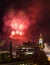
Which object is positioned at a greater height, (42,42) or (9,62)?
(42,42)

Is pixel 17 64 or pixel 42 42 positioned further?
pixel 42 42

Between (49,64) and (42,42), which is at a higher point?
(42,42)

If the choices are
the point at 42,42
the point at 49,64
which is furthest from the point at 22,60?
the point at 42,42

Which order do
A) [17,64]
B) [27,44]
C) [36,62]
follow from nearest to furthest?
1. [17,64]
2. [36,62]
3. [27,44]

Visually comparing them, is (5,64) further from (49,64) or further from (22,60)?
(49,64)

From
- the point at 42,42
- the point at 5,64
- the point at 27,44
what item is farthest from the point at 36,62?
the point at 42,42

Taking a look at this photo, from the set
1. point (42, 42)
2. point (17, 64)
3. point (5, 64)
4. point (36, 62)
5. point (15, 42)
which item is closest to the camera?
point (5, 64)

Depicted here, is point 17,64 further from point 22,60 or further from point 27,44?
point 27,44

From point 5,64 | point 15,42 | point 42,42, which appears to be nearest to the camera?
point 5,64

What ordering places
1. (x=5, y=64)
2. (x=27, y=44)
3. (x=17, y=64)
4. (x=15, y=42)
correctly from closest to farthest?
(x=5, y=64) < (x=17, y=64) < (x=15, y=42) < (x=27, y=44)
